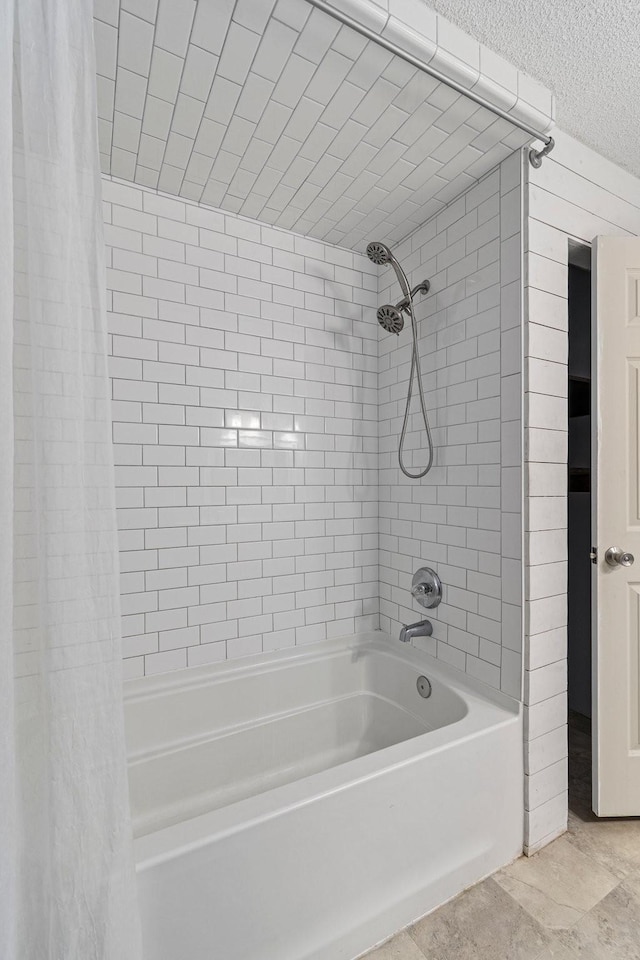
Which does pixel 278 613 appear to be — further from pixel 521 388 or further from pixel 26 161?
pixel 26 161

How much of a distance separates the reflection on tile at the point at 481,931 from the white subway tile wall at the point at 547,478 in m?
0.25

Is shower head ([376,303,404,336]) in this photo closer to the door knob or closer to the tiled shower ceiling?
the tiled shower ceiling

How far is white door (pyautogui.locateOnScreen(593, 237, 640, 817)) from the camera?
1.62m

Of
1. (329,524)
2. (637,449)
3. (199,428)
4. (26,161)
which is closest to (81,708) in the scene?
(26,161)

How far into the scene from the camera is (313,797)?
3.70ft

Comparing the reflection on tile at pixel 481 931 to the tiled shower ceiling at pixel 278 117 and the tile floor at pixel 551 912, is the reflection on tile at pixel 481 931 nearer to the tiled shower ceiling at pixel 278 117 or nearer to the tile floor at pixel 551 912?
the tile floor at pixel 551 912

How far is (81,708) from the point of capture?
752mm

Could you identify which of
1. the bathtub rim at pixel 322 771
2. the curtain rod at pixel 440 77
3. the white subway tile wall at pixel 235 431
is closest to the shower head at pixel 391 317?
the white subway tile wall at pixel 235 431

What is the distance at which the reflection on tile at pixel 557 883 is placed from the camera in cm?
132

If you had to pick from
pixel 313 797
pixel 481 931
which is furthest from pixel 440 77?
pixel 481 931

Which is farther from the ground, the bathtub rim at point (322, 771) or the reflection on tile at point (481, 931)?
the bathtub rim at point (322, 771)

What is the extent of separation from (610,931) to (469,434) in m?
1.49

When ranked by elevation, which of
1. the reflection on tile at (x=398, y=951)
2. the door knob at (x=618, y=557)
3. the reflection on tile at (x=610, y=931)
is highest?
the door knob at (x=618, y=557)

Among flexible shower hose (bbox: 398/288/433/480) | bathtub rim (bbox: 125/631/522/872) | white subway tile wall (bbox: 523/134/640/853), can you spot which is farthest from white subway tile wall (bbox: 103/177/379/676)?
white subway tile wall (bbox: 523/134/640/853)
